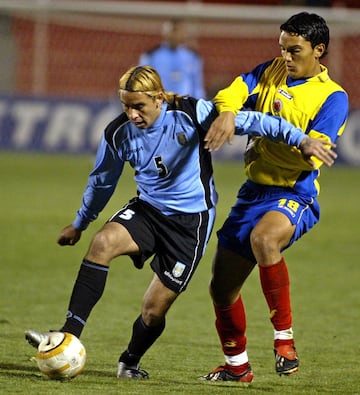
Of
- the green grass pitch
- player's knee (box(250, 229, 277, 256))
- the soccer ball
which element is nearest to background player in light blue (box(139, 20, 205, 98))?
the green grass pitch

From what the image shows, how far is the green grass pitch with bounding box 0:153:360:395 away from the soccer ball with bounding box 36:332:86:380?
0.10 meters

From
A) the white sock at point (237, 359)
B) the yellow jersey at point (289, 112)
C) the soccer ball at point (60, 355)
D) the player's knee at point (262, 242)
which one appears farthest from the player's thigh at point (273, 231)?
the soccer ball at point (60, 355)

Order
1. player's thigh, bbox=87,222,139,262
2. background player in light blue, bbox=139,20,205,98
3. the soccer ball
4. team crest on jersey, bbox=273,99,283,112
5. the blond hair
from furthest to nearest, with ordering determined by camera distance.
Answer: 1. background player in light blue, bbox=139,20,205,98
2. team crest on jersey, bbox=273,99,283,112
3. the blond hair
4. player's thigh, bbox=87,222,139,262
5. the soccer ball

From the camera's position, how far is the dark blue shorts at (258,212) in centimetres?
571

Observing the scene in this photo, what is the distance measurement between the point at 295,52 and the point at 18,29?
57.9 ft

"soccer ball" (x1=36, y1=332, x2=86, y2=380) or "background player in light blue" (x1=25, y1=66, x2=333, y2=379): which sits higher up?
"background player in light blue" (x1=25, y1=66, x2=333, y2=379)

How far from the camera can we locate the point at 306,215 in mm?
5797

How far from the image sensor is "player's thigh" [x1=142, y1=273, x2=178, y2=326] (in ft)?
18.6

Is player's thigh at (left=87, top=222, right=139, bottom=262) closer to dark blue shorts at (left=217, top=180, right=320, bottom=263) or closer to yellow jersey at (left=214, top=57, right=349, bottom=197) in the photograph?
dark blue shorts at (left=217, top=180, right=320, bottom=263)

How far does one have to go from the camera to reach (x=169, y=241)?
5.64m

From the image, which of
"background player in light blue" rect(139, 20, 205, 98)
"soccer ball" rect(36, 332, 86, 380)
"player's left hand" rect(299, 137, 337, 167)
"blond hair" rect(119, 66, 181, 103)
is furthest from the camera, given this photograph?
"background player in light blue" rect(139, 20, 205, 98)

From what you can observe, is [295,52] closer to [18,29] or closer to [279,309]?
[279,309]

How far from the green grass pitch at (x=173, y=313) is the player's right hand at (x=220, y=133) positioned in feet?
4.07

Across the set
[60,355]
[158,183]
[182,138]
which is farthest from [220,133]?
[60,355]
